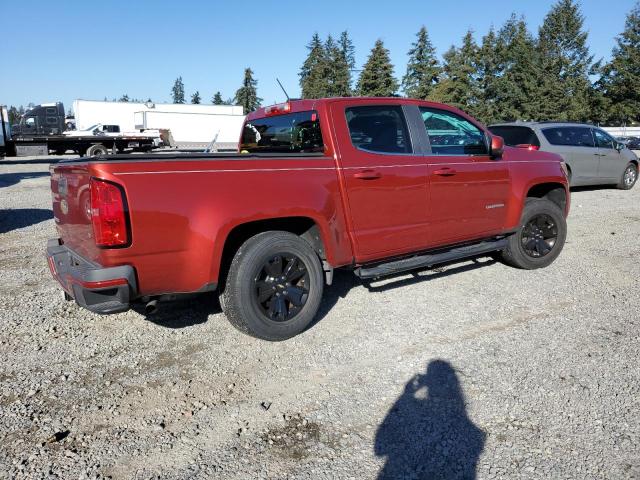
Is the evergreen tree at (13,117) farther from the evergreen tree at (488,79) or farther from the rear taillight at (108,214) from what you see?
the evergreen tree at (488,79)

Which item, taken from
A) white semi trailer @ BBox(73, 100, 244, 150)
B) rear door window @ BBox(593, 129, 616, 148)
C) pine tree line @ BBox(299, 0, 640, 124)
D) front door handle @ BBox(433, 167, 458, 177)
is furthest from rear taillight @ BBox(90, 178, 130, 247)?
pine tree line @ BBox(299, 0, 640, 124)

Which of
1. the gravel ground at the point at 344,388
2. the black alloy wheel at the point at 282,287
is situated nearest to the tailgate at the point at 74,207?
the gravel ground at the point at 344,388

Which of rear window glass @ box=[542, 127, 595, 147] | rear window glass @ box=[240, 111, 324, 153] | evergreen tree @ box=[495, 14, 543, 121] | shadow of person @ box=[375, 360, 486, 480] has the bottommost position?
shadow of person @ box=[375, 360, 486, 480]

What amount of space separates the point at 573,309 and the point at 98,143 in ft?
89.1

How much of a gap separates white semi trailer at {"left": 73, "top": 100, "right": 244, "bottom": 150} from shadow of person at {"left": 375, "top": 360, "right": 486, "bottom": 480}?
1240 inches

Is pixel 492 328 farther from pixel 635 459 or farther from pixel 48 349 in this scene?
pixel 48 349

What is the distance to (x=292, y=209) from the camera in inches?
151

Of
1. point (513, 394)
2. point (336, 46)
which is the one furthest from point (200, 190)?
point (336, 46)

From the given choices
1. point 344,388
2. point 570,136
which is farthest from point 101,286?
point 570,136

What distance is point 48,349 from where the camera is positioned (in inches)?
152

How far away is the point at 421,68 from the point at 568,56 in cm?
1793

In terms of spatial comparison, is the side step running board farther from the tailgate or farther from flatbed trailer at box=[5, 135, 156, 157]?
flatbed trailer at box=[5, 135, 156, 157]

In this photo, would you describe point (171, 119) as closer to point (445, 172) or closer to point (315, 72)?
point (445, 172)

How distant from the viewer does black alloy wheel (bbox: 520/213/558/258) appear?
228 inches
